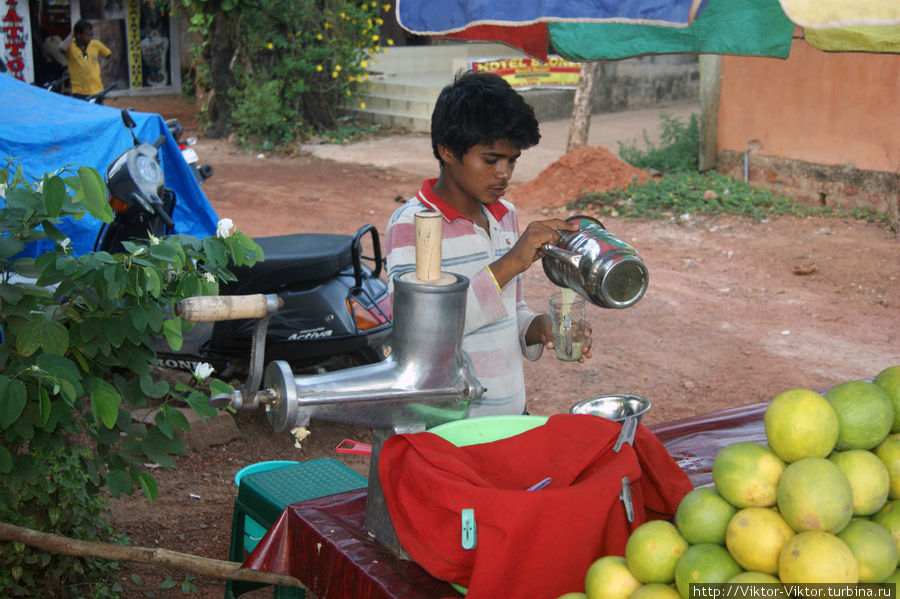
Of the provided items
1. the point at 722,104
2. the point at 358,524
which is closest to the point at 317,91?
the point at 722,104

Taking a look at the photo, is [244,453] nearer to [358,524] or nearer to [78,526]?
[78,526]

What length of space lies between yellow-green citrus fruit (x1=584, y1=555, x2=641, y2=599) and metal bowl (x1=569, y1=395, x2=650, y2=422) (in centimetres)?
53

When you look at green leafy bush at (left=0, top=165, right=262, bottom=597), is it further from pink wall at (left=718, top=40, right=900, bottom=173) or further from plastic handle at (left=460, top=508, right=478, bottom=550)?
pink wall at (left=718, top=40, right=900, bottom=173)

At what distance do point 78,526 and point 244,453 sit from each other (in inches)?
62.0

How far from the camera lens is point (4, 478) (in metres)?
2.31

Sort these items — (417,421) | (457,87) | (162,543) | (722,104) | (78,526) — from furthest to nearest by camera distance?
(722,104)
(162,543)
(78,526)
(457,87)
(417,421)

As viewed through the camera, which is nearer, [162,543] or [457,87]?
[457,87]

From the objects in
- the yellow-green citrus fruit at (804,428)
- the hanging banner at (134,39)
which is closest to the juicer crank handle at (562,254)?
the yellow-green citrus fruit at (804,428)

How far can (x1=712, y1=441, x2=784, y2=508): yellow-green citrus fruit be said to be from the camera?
1.41 m

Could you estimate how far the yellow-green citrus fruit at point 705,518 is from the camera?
4.63 ft

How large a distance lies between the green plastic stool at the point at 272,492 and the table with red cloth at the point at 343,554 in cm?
33

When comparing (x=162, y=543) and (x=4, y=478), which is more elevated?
(x=4, y=478)

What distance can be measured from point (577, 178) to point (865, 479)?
827 centimetres

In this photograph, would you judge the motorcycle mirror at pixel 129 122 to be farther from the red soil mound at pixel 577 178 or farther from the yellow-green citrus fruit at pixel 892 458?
the red soil mound at pixel 577 178
